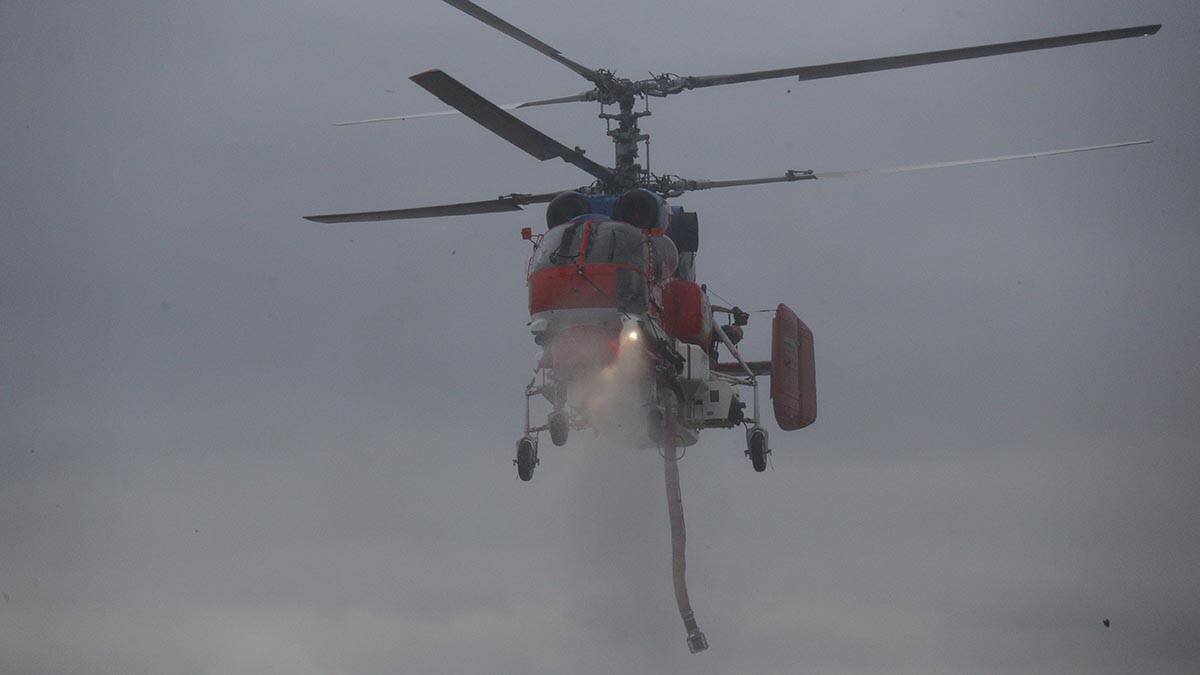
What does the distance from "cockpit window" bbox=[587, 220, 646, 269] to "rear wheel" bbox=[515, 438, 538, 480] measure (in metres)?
4.25

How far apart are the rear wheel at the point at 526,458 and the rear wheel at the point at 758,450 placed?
507 centimetres

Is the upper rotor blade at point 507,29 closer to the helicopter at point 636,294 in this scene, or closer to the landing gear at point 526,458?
the helicopter at point 636,294

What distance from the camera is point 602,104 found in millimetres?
39656

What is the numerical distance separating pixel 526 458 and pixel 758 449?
5406 millimetres

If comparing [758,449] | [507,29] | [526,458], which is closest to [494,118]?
[507,29]

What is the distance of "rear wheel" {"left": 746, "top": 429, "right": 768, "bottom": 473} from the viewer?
3862 cm

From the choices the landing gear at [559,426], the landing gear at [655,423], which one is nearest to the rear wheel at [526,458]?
the landing gear at [559,426]

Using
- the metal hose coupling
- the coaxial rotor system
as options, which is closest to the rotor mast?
the coaxial rotor system

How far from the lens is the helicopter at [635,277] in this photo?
35.3 metres

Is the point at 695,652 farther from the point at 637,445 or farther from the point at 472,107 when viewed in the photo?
the point at 472,107

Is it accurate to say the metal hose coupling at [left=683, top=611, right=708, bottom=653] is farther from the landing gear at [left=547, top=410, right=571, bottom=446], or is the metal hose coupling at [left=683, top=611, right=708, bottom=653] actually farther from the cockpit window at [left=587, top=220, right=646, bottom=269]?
the cockpit window at [left=587, top=220, right=646, bottom=269]

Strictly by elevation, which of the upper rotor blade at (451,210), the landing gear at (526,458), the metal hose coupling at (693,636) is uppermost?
the upper rotor blade at (451,210)

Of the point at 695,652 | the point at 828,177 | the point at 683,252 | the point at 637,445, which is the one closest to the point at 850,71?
the point at 828,177

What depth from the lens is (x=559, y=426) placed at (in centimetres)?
3631
